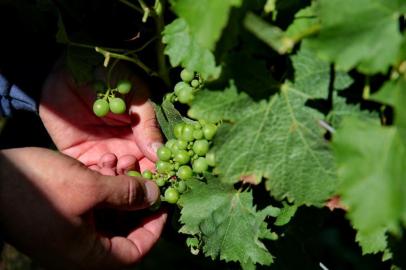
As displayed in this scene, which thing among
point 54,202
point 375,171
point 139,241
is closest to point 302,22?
point 375,171

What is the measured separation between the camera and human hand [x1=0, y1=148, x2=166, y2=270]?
154 cm

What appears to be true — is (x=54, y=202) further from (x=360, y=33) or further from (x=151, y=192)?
(x=360, y=33)

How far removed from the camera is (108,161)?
1.91 meters

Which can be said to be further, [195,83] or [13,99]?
[13,99]

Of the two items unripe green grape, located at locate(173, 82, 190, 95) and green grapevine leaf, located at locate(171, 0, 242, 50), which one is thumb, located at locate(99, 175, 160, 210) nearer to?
unripe green grape, located at locate(173, 82, 190, 95)

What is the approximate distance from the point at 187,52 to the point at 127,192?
0.55 meters

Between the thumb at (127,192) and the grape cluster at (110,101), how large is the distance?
0.72 ft

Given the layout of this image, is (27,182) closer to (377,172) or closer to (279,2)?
(279,2)

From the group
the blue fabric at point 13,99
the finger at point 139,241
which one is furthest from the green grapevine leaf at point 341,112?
the blue fabric at point 13,99

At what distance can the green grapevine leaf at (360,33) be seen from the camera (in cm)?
103

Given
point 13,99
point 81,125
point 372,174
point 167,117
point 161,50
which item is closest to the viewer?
point 372,174

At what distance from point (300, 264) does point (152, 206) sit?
1.84 feet

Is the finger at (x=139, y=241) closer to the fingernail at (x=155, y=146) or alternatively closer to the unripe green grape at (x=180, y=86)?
the fingernail at (x=155, y=146)

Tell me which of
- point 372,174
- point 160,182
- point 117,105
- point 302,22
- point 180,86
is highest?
point 302,22
